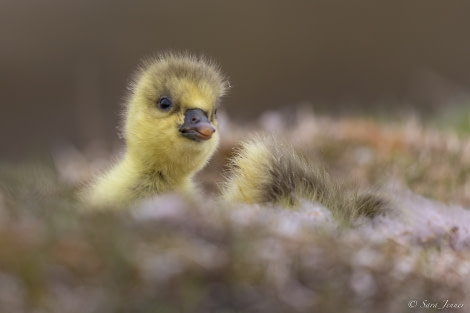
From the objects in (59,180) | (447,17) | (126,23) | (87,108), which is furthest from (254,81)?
(59,180)

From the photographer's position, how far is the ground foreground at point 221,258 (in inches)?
107

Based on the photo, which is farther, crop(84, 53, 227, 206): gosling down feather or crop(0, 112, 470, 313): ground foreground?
crop(84, 53, 227, 206): gosling down feather

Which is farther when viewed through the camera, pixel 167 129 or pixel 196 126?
pixel 167 129

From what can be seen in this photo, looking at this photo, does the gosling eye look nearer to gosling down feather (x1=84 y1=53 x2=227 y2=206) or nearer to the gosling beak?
gosling down feather (x1=84 y1=53 x2=227 y2=206)

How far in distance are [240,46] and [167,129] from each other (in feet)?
39.3

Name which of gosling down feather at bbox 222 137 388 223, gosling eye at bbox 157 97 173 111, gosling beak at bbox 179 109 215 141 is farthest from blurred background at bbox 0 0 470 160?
→ gosling down feather at bbox 222 137 388 223

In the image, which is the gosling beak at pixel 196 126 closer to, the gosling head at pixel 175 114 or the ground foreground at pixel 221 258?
the gosling head at pixel 175 114

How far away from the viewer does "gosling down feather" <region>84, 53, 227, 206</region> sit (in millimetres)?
4145

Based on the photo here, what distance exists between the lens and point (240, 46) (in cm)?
1605

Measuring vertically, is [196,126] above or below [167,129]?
below

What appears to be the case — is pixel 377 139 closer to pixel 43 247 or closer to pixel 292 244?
pixel 292 244

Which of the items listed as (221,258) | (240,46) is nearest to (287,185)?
(221,258)

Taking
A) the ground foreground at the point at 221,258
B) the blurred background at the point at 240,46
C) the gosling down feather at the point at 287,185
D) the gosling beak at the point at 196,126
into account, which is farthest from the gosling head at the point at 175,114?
the blurred background at the point at 240,46

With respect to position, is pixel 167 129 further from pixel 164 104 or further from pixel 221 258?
pixel 221 258
